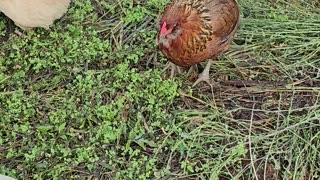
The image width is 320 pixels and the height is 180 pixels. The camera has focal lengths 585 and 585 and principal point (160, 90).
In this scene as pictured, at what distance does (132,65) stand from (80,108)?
49cm

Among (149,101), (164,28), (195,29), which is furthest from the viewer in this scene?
(149,101)

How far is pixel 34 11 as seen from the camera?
374 centimetres

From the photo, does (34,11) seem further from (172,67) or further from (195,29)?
(195,29)

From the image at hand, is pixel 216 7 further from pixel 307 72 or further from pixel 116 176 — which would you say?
pixel 116 176

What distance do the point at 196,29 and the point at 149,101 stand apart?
21.3 inches

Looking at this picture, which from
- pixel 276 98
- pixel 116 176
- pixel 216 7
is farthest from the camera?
pixel 276 98

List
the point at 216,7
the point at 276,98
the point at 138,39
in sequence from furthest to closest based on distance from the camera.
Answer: the point at 138,39 → the point at 276,98 → the point at 216,7

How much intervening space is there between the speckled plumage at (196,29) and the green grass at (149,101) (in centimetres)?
31

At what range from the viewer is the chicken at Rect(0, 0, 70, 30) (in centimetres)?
370

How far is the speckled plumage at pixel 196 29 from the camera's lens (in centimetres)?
327

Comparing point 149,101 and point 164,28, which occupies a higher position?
point 164,28

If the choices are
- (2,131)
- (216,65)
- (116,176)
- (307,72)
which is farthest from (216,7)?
(2,131)

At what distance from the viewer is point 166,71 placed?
148 inches

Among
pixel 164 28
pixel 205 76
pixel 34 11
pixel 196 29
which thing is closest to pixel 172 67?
pixel 205 76
